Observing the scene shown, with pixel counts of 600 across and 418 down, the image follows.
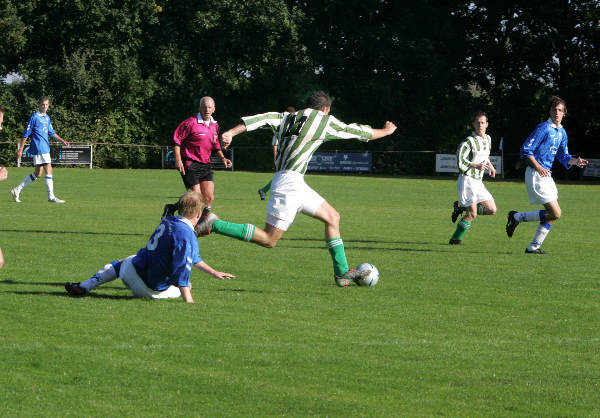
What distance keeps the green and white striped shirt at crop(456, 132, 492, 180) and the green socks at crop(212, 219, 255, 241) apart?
561cm

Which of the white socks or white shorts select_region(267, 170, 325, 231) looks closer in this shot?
the white socks

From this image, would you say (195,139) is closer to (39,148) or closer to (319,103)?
(319,103)

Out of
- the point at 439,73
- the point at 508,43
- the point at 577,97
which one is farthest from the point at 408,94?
the point at 577,97

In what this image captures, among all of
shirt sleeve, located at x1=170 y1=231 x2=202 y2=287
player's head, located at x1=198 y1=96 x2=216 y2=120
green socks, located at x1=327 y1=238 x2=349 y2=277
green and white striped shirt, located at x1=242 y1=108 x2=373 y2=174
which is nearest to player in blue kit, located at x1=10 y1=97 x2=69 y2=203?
player's head, located at x1=198 y1=96 x2=216 y2=120

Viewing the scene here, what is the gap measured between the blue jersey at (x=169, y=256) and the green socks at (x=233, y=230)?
3.25 ft

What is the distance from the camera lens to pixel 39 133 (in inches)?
779

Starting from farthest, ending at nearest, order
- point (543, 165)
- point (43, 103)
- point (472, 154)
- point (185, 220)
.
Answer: point (43, 103) → point (472, 154) → point (543, 165) → point (185, 220)

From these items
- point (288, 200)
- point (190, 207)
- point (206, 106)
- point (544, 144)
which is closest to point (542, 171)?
point (544, 144)

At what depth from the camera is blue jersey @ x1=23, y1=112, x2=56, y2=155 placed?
19.7m

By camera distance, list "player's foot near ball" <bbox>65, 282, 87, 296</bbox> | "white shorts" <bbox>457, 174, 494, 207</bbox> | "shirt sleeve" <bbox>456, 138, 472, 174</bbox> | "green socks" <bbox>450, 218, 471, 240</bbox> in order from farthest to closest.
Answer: "white shorts" <bbox>457, 174, 494, 207</bbox> → "shirt sleeve" <bbox>456, 138, 472, 174</bbox> → "green socks" <bbox>450, 218, 471, 240</bbox> → "player's foot near ball" <bbox>65, 282, 87, 296</bbox>

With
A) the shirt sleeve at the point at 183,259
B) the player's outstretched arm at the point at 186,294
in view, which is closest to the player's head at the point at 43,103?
the player's outstretched arm at the point at 186,294

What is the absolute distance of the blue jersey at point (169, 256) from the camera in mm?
7176

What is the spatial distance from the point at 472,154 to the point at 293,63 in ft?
118

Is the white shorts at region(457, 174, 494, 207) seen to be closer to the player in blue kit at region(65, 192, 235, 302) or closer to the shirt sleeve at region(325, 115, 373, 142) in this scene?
the shirt sleeve at region(325, 115, 373, 142)
